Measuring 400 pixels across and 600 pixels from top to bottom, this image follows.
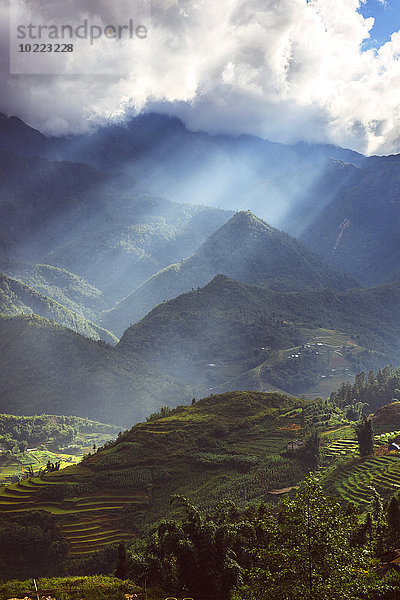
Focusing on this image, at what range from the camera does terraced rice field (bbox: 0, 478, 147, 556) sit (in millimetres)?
67438

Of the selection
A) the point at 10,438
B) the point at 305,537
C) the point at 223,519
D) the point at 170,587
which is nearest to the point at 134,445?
the point at 223,519

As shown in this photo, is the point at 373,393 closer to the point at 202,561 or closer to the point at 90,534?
the point at 90,534

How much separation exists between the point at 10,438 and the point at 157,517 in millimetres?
132671

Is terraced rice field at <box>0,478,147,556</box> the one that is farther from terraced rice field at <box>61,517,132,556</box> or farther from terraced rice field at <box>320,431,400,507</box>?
terraced rice field at <box>320,431,400,507</box>

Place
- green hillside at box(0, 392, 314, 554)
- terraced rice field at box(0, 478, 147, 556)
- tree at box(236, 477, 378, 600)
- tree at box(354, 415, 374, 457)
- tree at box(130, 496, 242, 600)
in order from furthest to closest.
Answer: tree at box(354, 415, 374, 457)
green hillside at box(0, 392, 314, 554)
terraced rice field at box(0, 478, 147, 556)
tree at box(130, 496, 242, 600)
tree at box(236, 477, 378, 600)

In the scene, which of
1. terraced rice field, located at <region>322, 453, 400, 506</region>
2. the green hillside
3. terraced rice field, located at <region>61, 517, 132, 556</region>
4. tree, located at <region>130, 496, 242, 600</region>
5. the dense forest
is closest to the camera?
tree, located at <region>130, 496, 242, 600</region>

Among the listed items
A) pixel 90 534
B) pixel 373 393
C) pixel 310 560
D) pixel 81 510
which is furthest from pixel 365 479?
pixel 373 393

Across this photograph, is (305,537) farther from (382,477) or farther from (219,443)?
(219,443)

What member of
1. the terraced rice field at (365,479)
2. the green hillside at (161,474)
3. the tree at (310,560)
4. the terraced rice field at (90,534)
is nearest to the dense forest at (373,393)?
the green hillside at (161,474)

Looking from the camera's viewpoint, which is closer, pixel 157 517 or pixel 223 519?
pixel 223 519

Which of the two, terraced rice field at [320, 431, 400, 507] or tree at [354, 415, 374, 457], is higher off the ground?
tree at [354, 415, 374, 457]

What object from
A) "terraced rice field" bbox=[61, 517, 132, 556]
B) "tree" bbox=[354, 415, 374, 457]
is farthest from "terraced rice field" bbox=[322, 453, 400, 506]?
"terraced rice field" bbox=[61, 517, 132, 556]

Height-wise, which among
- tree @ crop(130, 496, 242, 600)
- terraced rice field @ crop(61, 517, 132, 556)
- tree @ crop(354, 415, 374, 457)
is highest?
tree @ crop(354, 415, 374, 457)

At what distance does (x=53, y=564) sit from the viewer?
62000mm
